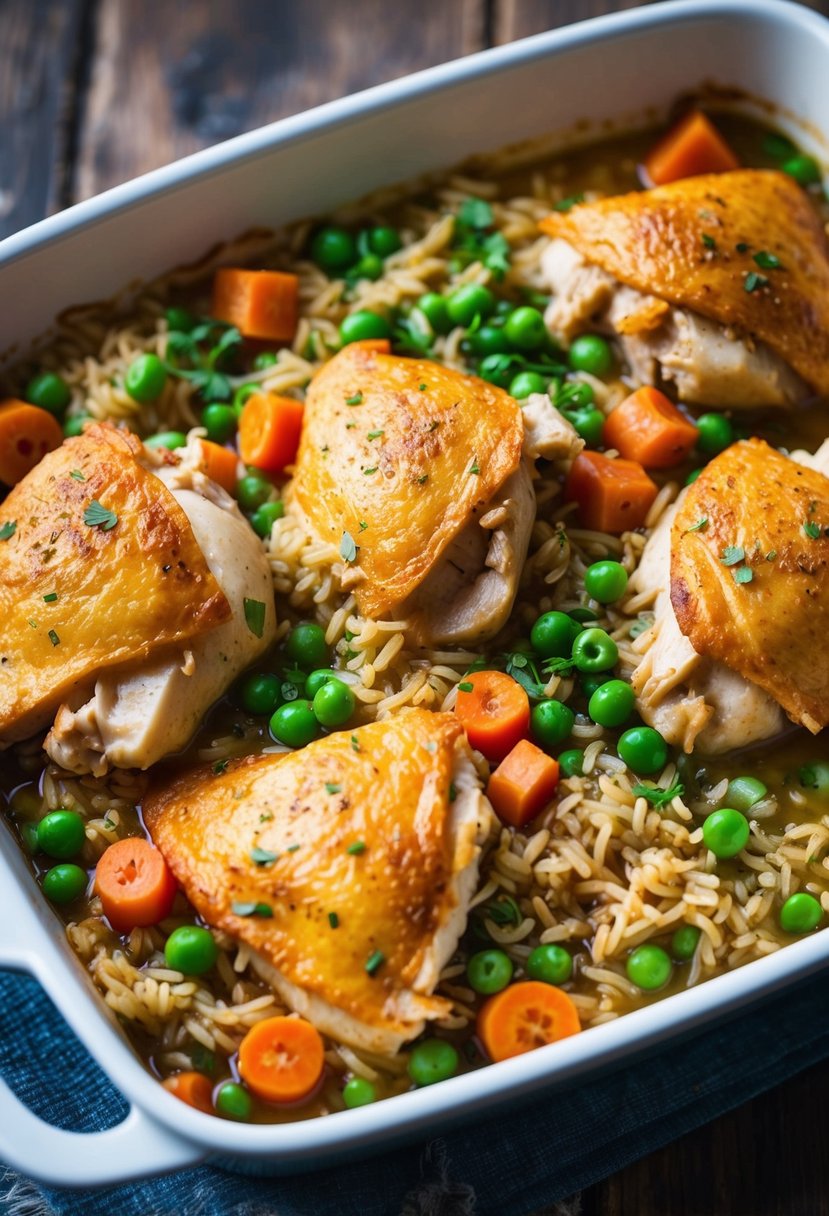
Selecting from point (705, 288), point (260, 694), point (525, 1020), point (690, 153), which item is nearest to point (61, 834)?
point (260, 694)

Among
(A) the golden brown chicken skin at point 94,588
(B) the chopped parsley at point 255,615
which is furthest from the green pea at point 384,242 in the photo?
(B) the chopped parsley at point 255,615

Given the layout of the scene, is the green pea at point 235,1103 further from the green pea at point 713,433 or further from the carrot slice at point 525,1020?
the green pea at point 713,433

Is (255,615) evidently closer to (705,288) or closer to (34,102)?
(705,288)

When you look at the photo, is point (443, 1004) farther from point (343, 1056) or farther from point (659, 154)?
point (659, 154)

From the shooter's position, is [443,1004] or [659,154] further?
[659,154]

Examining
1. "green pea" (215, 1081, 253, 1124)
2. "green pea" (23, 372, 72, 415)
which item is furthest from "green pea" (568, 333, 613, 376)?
"green pea" (215, 1081, 253, 1124)

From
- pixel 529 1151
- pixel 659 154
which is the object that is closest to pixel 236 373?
pixel 659 154
